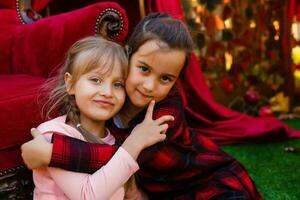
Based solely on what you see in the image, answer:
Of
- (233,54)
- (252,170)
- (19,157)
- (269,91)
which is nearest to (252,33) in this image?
(233,54)

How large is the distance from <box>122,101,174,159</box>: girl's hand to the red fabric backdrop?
894 millimetres

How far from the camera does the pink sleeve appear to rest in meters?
0.96

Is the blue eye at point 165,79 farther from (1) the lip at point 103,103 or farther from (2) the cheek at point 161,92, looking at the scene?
(1) the lip at point 103,103

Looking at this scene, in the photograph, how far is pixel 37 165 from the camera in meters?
0.97

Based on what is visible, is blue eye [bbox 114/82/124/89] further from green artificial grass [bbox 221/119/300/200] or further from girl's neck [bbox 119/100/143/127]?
green artificial grass [bbox 221/119/300/200]

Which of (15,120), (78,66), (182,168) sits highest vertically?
(78,66)

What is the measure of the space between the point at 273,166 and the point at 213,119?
50 cm

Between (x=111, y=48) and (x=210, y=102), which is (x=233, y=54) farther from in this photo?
(x=111, y=48)

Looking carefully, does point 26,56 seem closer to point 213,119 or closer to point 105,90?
point 105,90

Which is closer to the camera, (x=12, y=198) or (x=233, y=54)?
(x=12, y=198)

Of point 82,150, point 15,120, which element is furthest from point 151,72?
A: point 15,120

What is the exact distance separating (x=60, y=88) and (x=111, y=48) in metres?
0.19

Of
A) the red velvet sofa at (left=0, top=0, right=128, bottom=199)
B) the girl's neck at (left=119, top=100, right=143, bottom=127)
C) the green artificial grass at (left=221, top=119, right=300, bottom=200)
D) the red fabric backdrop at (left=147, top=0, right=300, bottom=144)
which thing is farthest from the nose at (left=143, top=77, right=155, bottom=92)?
the red fabric backdrop at (left=147, top=0, right=300, bottom=144)

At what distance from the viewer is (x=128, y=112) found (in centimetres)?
116
